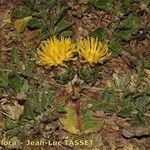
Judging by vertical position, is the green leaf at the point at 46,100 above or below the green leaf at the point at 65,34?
below

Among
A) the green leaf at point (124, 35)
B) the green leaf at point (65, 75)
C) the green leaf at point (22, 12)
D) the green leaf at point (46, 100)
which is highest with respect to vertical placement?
the green leaf at point (22, 12)

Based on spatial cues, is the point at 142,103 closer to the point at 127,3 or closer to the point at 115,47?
the point at 115,47

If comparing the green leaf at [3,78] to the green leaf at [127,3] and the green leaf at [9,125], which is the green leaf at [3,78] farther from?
the green leaf at [127,3]

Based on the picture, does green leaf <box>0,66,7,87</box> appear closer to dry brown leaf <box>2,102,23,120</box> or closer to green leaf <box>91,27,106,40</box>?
dry brown leaf <box>2,102,23,120</box>

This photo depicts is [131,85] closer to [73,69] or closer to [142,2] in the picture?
[73,69]

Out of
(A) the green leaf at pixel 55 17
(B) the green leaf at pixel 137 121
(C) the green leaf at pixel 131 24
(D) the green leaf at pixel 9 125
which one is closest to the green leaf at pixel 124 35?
(C) the green leaf at pixel 131 24

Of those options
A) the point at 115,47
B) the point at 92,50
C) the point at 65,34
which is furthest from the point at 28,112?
the point at 115,47
